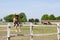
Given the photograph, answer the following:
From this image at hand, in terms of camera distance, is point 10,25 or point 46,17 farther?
point 46,17

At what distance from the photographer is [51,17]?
459ft

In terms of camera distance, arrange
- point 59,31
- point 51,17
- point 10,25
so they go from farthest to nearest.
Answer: point 51,17
point 59,31
point 10,25

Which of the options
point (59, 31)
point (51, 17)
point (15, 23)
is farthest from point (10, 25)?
point (51, 17)

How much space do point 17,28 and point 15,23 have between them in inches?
13.1

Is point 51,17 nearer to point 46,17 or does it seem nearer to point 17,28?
point 46,17

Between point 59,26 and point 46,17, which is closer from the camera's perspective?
point 59,26

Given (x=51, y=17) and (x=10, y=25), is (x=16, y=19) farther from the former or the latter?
(x=51, y=17)

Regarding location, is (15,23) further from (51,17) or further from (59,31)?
(51,17)

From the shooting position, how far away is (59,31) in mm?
14977

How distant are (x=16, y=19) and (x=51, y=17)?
128481 mm

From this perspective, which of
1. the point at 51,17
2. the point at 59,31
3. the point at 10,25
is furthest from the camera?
the point at 51,17

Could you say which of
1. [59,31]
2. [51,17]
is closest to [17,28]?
[59,31]

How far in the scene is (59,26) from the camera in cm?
1505

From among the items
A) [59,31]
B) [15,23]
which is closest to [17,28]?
[15,23]
